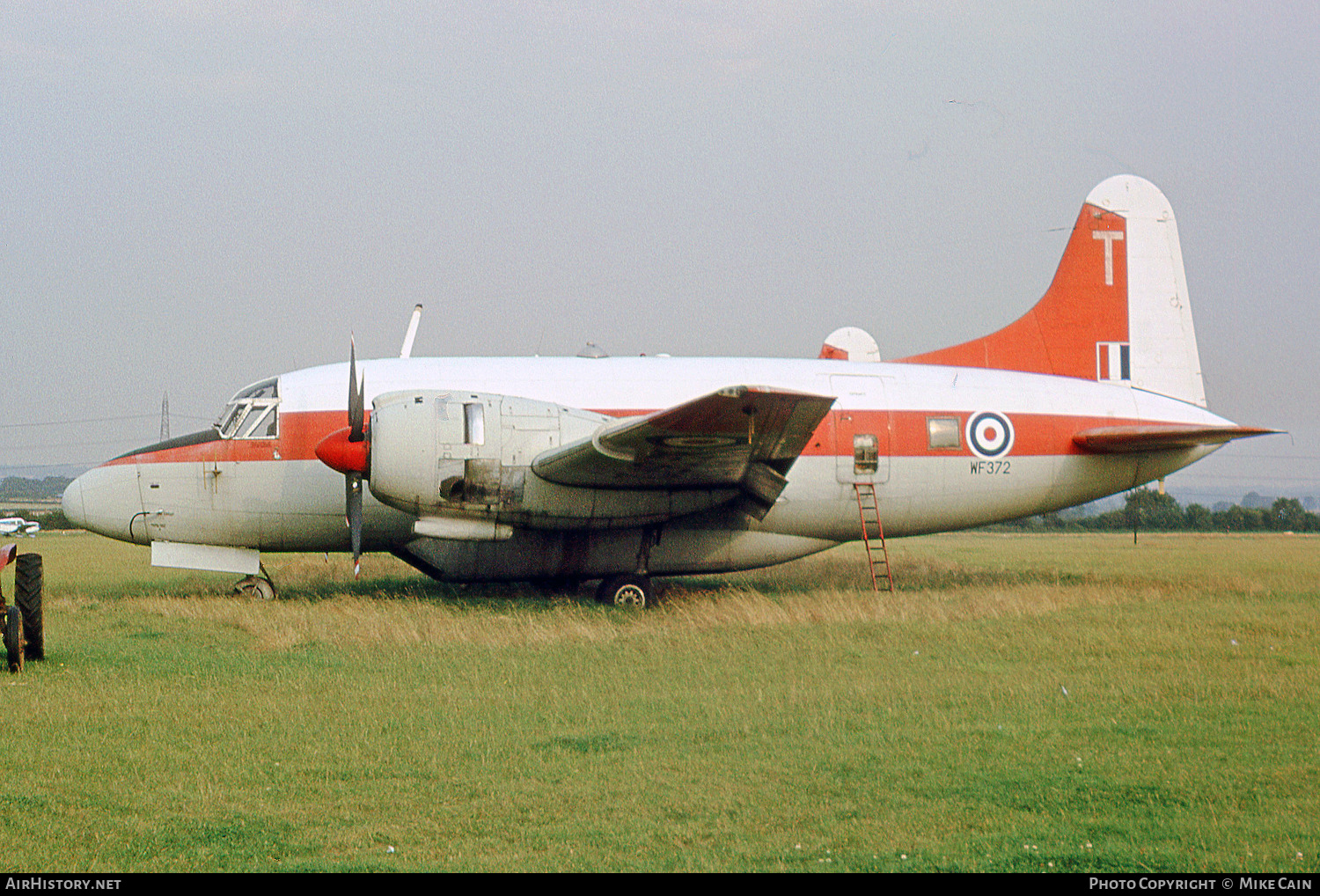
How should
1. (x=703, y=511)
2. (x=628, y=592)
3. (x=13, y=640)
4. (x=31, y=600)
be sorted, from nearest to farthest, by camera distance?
1. (x=13, y=640)
2. (x=31, y=600)
3. (x=628, y=592)
4. (x=703, y=511)

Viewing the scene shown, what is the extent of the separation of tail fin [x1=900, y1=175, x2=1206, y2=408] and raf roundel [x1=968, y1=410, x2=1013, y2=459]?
1.67 metres

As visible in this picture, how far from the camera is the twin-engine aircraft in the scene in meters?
12.9

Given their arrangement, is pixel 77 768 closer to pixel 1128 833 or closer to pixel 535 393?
pixel 1128 833

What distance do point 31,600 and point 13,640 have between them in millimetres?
528

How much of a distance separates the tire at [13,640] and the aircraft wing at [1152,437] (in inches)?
564

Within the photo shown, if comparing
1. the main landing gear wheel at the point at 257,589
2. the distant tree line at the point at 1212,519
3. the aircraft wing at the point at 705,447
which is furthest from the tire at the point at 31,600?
the distant tree line at the point at 1212,519

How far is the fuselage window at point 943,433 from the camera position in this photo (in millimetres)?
15664

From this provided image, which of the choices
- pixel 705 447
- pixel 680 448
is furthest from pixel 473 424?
pixel 705 447

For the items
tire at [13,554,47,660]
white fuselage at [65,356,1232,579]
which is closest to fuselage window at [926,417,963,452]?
white fuselage at [65,356,1232,579]

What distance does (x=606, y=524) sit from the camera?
45.3 feet

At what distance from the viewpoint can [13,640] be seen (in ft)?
29.5

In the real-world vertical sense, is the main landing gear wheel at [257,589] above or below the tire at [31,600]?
below

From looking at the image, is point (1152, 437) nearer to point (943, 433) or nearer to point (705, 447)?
point (943, 433)

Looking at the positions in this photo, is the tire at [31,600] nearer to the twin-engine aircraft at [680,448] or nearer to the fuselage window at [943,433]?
the twin-engine aircraft at [680,448]
